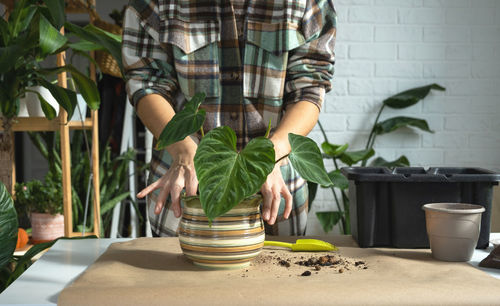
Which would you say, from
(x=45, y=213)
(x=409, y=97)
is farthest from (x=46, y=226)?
(x=409, y=97)

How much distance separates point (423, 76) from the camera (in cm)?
310

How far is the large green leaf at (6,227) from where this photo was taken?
1104 mm

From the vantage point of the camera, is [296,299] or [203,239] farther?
[203,239]

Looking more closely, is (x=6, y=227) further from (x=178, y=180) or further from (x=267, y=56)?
(x=267, y=56)

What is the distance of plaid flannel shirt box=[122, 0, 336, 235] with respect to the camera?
3.97 feet

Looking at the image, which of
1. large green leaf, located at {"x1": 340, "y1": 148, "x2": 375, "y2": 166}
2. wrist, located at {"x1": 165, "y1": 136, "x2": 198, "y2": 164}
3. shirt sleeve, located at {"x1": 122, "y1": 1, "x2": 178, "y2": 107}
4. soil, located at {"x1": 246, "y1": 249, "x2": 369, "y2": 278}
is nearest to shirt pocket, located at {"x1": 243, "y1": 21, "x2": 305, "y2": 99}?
shirt sleeve, located at {"x1": 122, "y1": 1, "x2": 178, "y2": 107}

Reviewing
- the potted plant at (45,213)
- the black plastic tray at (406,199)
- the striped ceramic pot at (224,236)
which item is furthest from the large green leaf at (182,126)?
the potted plant at (45,213)

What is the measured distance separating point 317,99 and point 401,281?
0.54 meters

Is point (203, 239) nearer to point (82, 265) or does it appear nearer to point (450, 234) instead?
point (82, 265)

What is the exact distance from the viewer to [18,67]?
1555 millimetres

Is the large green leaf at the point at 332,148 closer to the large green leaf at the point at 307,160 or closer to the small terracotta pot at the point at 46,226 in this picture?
the small terracotta pot at the point at 46,226

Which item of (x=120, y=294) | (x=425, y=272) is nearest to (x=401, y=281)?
(x=425, y=272)

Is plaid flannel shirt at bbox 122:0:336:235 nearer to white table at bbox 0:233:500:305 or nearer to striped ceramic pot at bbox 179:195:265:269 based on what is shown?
white table at bbox 0:233:500:305

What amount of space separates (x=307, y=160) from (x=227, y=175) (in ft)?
0.45
